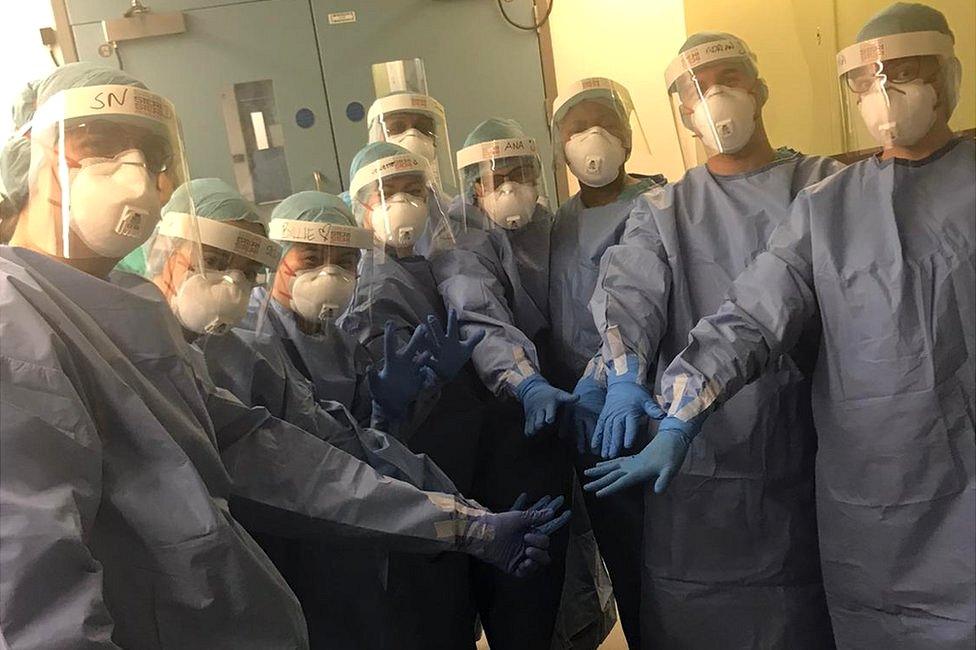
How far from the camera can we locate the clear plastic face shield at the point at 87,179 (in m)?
1.00

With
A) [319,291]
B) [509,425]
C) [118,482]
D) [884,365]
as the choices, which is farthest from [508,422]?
[118,482]

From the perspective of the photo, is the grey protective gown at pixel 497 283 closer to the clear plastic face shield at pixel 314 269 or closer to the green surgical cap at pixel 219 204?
the clear plastic face shield at pixel 314 269

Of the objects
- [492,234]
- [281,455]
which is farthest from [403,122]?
[281,455]

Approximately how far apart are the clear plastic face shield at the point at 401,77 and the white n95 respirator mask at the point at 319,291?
116 cm

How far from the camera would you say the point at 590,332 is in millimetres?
1883

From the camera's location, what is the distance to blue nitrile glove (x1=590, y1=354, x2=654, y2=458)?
1393 millimetres

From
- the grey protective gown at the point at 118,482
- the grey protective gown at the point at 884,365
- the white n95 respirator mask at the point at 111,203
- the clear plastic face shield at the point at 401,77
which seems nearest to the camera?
the grey protective gown at the point at 118,482

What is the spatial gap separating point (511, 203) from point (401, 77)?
984 millimetres

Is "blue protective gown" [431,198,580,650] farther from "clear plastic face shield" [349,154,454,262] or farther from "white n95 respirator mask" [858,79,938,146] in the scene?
"white n95 respirator mask" [858,79,938,146]

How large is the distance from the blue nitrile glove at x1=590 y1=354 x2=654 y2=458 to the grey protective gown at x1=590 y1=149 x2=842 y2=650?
0.05m

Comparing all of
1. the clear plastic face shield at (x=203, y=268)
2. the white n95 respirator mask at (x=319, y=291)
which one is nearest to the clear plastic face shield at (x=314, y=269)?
the white n95 respirator mask at (x=319, y=291)

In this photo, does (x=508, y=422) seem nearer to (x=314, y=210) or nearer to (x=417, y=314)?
(x=417, y=314)

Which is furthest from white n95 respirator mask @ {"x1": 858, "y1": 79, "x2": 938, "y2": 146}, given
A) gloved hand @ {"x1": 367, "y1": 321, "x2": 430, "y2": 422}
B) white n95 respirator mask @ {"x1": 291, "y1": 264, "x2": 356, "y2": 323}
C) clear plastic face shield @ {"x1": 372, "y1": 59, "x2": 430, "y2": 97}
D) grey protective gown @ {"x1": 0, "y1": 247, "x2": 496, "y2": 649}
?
clear plastic face shield @ {"x1": 372, "y1": 59, "x2": 430, "y2": 97}

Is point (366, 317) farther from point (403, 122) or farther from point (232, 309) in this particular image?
point (403, 122)
